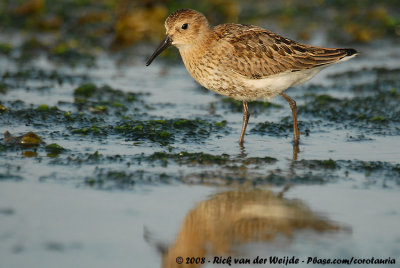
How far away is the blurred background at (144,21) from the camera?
45.2 feet

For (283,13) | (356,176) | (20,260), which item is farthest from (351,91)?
(20,260)

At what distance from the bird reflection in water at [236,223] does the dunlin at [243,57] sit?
2196mm

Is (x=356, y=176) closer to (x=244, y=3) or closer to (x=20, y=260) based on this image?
(x=20, y=260)

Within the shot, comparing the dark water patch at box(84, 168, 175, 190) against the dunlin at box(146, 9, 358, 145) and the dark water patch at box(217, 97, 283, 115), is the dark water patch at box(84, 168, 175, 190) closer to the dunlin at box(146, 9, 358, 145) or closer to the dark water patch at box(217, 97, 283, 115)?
the dunlin at box(146, 9, 358, 145)

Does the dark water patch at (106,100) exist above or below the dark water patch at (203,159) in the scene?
above

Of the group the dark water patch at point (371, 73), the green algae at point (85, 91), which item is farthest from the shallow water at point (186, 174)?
the dark water patch at point (371, 73)

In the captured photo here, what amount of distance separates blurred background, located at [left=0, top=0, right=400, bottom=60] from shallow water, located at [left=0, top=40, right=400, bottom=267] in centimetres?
237

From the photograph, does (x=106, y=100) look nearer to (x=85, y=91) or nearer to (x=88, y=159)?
(x=85, y=91)

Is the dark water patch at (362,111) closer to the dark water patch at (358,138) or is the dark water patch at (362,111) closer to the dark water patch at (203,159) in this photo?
the dark water patch at (358,138)

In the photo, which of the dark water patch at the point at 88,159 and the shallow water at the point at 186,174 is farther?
the dark water patch at the point at 88,159

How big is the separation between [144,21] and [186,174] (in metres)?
7.68

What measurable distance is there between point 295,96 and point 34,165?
17.7 ft

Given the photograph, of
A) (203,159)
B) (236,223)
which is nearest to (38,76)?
(203,159)

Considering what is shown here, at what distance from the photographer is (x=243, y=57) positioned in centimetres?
838
